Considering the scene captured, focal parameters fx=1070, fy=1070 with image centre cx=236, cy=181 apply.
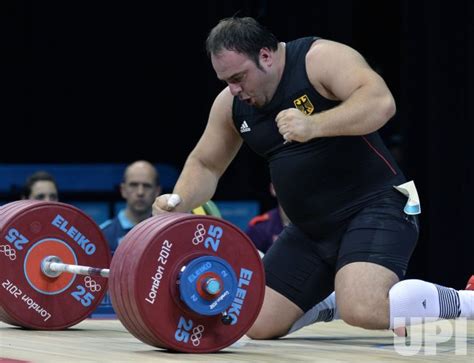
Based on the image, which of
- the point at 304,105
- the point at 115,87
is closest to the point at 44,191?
the point at 115,87

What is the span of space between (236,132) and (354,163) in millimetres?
497

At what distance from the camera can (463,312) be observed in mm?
3639

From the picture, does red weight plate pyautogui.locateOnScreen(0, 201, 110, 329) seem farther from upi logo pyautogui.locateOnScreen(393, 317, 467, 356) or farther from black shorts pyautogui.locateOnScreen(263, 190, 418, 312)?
upi logo pyautogui.locateOnScreen(393, 317, 467, 356)

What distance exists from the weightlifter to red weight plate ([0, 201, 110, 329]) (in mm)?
453

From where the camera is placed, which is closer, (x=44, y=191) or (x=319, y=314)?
(x=319, y=314)

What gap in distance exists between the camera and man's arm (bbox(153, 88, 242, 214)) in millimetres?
3918

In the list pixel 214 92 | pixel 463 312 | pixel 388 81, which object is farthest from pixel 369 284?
pixel 214 92

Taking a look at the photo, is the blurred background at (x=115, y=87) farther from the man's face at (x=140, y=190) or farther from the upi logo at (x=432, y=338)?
the upi logo at (x=432, y=338)

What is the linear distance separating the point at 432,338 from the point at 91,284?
51.4 inches

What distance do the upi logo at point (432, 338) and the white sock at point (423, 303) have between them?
0.03 metres

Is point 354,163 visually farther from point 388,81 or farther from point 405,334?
point 388,81

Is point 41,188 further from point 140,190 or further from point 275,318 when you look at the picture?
point 275,318

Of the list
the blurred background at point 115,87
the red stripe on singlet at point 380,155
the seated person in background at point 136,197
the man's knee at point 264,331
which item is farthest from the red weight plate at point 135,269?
the blurred background at point 115,87

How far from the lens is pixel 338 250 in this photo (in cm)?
388
